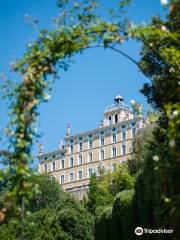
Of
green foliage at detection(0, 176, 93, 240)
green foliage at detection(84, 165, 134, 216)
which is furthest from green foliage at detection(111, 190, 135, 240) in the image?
green foliage at detection(84, 165, 134, 216)

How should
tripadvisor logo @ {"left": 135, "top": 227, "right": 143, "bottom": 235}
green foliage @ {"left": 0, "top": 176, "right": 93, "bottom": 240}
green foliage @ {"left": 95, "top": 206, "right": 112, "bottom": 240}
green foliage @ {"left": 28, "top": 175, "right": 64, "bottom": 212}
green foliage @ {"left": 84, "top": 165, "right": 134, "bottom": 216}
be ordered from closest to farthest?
1. tripadvisor logo @ {"left": 135, "top": 227, "right": 143, "bottom": 235}
2. green foliage @ {"left": 95, "top": 206, "right": 112, "bottom": 240}
3. green foliage @ {"left": 0, "top": 176, "right": 93, "bottom": 240}
4. green foliage @ {"left": 84, "top": 165, "right": 134, "bottom": 216}
5. green foliage @ {"left": 28, "top": 175, "right": 64, "bottom": 212}

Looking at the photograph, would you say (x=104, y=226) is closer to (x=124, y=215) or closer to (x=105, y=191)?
(x=124, y=215)

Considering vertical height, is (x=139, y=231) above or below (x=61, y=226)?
below

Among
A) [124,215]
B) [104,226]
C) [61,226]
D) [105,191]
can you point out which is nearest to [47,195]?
[105,191]

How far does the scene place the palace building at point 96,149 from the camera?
245ft

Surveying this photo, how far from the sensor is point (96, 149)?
7894 centimetres

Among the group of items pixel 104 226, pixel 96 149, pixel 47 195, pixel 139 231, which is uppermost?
pixel 96 149

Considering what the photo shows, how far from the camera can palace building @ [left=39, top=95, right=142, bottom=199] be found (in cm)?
7481

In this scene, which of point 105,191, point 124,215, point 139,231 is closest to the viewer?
point 139,231

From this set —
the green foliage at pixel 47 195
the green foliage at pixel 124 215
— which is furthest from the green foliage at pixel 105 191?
the green foliage at pixel 124 215

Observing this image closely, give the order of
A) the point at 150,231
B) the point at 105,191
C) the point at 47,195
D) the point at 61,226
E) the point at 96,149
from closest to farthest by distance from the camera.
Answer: the point at 150,231, the point at 61,226, the point at 105,191, the point at 47,195, the point at 96,149

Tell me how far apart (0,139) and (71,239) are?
22706 millimetres

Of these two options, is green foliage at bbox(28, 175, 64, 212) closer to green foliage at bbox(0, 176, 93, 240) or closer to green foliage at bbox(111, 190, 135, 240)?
green foliage at bbox(0, 176, 93, 240)

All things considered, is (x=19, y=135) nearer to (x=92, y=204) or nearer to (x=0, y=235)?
(x=0, y=235)
